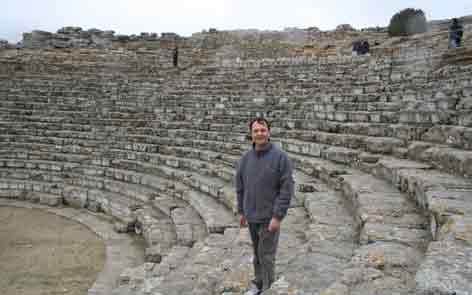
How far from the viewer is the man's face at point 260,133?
295cm

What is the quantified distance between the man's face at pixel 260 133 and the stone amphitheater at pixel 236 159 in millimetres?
966

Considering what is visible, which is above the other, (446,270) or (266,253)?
(446,270)

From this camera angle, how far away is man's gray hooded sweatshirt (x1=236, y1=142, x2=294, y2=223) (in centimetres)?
289

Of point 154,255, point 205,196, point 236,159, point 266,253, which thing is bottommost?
point 154,255

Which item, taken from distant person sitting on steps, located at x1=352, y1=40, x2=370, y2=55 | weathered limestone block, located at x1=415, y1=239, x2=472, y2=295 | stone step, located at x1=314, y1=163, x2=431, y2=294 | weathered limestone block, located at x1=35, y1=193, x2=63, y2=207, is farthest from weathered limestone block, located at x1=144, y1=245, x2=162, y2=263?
distant person sitting on steps, located at x1=352, y1=40, x2=370, y2=55

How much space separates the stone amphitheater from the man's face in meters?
0.97

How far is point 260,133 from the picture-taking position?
2949mm

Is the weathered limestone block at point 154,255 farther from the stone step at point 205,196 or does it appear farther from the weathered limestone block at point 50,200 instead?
the weathered limestone block at point 50,200

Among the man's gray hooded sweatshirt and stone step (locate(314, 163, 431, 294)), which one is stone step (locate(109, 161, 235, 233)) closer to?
stone step (locate(314, 163, 431, 294))

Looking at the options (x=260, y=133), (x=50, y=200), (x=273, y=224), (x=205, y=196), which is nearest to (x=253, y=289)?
(x=273, y=224)

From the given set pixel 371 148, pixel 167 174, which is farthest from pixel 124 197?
pixel 371 148

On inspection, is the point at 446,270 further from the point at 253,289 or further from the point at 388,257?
the point at 253,289

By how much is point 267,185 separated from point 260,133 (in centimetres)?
38

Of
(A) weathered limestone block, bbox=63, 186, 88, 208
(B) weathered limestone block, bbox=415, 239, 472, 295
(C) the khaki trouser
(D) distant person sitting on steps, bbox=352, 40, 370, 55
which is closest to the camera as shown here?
(B) weathered limestone block, bbox=415, 239, 472, 295
